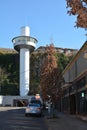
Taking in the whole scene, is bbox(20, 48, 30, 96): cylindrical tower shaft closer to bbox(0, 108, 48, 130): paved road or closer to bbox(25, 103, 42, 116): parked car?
bbox(25, 103, 42, 116): parked car

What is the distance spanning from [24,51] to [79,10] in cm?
11043

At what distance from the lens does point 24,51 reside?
120625 mm

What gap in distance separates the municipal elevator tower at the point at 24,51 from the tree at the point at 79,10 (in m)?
105

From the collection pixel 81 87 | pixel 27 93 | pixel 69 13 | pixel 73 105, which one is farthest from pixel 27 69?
pixel 69 13

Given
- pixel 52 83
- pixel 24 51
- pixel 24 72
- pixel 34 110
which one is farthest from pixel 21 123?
pixel 24 51

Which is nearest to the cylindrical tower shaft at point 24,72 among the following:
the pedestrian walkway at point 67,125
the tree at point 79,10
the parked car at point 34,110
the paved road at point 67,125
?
the parked car at point 34,110

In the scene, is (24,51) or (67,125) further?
(24,51)

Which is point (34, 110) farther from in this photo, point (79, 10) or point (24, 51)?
point (24, 51)

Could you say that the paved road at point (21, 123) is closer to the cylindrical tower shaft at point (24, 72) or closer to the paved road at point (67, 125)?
the paved road at point (67, 125)

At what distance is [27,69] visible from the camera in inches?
4651

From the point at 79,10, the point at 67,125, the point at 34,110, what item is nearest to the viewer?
the point at 79,10

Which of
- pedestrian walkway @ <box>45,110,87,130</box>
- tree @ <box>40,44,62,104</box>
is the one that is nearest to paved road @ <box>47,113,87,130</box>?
pedestrian walkway @ <box>45,110,87,130</box>

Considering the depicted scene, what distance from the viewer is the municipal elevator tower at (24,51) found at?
116 m

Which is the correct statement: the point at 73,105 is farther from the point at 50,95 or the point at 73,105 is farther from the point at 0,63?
the point at 0,63
